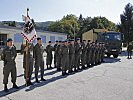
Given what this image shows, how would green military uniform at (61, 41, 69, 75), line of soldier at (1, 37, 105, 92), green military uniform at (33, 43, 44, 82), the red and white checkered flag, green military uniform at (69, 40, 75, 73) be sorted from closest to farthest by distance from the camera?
line of soldier at (1, 37, 105, 92) → the red and white checkered flag → green military uniform at (33, 43, 44, 82) → green military uniform at (61, 41, 69, 75) → green military uniform at (69, 40, 75, 73)

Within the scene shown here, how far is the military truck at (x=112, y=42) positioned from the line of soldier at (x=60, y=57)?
4.96 meters

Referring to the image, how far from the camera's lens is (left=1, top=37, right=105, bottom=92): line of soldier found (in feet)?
30.5

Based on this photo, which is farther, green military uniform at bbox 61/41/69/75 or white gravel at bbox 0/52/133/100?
green military uniform at bbox 61/41/69/75

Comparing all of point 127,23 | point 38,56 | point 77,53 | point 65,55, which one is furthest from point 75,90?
Answer: point 127,23

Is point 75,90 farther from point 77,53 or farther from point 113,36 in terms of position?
point 113,36

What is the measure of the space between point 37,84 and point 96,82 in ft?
7.97

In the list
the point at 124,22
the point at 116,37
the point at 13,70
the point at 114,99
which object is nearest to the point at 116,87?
the point at 114,99

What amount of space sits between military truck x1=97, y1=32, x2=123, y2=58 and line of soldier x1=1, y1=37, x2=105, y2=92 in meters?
4.96

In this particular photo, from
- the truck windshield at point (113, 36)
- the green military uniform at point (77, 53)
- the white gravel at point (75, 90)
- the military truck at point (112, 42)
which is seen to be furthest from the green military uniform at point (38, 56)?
the truck windshield at point (113, 36)

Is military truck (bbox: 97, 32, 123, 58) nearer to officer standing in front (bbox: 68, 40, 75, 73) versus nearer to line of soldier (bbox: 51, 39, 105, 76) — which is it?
line of soldier (bbox: 51, 39, 105, 76)

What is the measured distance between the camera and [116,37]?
2620 centimetres

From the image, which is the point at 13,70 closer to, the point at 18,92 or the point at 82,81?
the point at 18,92

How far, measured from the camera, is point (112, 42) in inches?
1014

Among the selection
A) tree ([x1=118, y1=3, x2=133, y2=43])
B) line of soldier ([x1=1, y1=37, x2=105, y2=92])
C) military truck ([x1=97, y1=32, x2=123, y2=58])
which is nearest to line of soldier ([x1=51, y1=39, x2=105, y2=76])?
line of soldier ([x1=1, y1=37, x2=105, y2=92])
